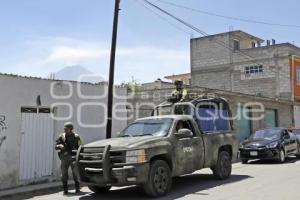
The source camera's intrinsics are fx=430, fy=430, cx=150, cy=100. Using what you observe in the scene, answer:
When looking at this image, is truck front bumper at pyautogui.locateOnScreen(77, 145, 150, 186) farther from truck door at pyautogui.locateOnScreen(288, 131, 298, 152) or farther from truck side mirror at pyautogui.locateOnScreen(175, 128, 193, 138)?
truck door at pyautogui.locateOnScreen(288, 131, 298, 152)

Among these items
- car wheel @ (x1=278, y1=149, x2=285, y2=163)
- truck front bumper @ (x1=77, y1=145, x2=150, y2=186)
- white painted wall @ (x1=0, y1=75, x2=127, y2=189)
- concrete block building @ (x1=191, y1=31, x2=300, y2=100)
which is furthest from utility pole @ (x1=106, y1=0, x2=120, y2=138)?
concrete block building @ (x1=191, y1=31, x2=300, y2=100)

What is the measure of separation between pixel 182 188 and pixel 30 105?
200 inches

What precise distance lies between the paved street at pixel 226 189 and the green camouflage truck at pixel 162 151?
1.21 ft

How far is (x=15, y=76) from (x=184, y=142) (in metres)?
5.15

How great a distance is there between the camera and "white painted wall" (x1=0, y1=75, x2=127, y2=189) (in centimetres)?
1175

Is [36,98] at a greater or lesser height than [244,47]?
lesser

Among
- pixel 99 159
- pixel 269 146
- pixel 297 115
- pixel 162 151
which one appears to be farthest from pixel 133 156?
pixel 297 115

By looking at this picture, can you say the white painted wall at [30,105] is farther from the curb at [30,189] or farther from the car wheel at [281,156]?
the car wheel at [281,156]

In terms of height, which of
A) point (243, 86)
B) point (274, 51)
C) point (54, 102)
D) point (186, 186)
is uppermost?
point (274, 51)

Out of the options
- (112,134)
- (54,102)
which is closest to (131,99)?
(112,134)

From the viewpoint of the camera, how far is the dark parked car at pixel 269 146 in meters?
16.9

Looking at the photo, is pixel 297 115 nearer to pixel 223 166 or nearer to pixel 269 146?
pixel 269 146

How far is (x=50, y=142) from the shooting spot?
13.1 meters

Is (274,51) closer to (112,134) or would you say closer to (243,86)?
(243,86)
